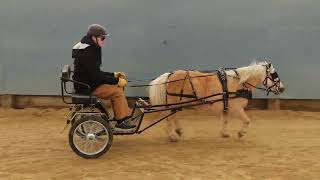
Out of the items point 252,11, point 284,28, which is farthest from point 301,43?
point 252,11

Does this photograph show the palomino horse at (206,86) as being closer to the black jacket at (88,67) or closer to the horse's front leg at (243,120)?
the horse's front leg at (243,120)

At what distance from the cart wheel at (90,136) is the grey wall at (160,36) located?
13.5 feet

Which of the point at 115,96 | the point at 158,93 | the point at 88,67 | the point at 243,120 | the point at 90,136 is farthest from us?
the point at 243,120

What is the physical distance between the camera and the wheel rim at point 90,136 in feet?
22.1

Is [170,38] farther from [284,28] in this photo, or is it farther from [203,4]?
[284,28]

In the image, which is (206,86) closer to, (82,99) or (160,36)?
(82,99)

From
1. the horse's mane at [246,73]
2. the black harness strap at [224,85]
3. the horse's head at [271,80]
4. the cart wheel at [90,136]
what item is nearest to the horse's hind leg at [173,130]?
the black harness strap at [224,85]

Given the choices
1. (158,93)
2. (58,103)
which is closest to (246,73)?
(158,93)

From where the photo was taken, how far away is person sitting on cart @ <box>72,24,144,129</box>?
6852 millimetres

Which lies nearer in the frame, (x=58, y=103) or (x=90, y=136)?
(x=90, y=136)

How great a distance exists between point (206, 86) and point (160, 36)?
3363mm

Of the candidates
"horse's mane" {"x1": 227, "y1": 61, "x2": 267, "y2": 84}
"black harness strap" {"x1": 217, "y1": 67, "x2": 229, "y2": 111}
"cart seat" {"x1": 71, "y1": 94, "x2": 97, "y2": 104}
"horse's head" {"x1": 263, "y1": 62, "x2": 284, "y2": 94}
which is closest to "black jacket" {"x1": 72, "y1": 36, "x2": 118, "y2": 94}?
"cart seat" {"x1": 71, "y1": 94, "x2": 97, "y2": 104}

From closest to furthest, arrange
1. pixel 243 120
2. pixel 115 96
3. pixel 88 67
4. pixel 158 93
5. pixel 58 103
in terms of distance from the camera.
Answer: pixel 88 67 → pixel 115 96 → pixel 158 93 → pixel 243 120 → pixel 58 103

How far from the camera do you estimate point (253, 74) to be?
7.95m
